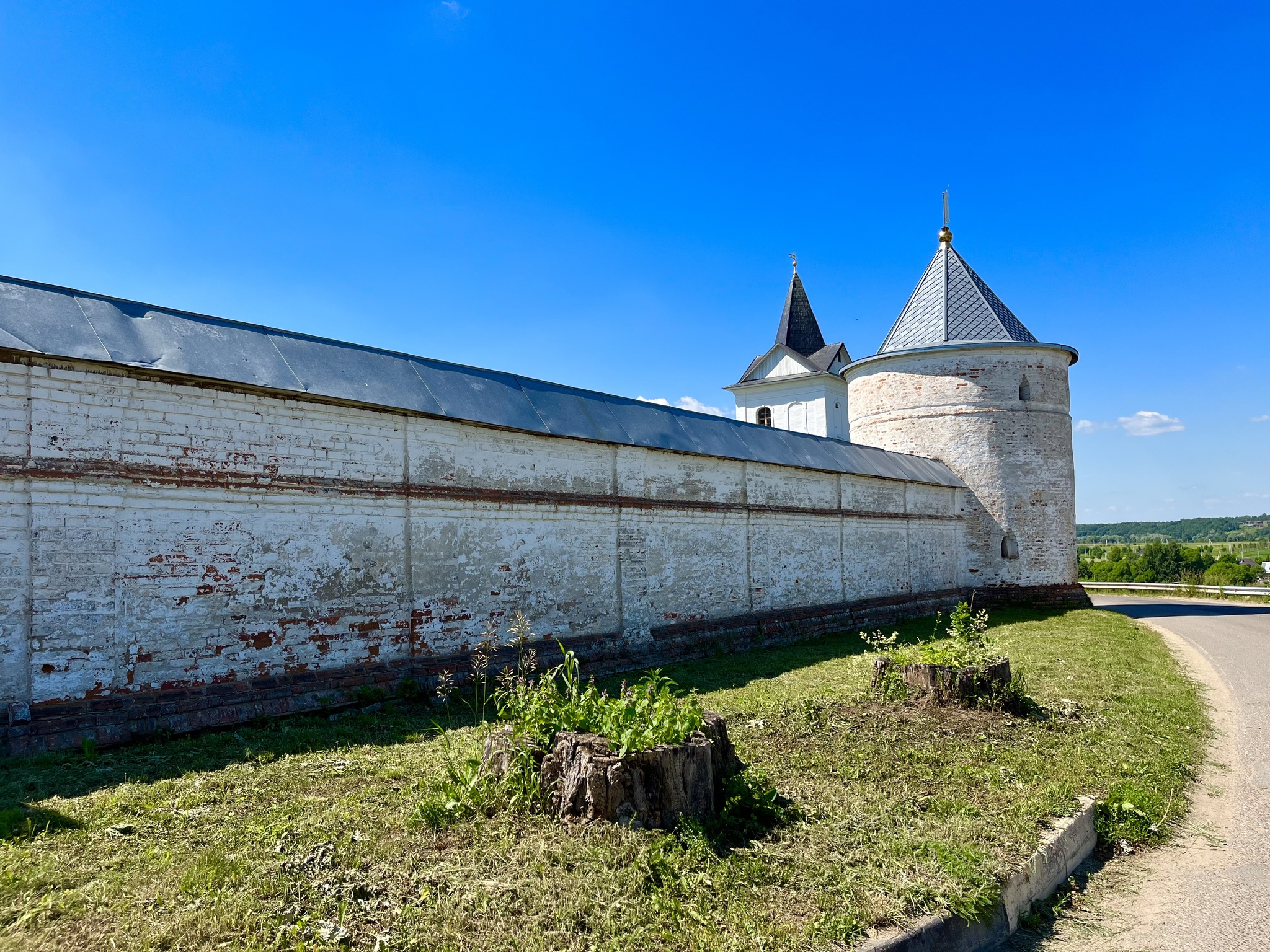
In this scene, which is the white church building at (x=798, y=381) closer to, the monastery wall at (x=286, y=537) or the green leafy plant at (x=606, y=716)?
the monastery wall at (x=286, y=537)

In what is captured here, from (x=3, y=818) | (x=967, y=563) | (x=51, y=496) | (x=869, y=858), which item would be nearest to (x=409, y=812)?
(x=3, y=818)

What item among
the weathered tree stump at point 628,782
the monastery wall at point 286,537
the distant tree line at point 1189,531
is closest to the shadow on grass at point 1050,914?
the weathered tree stump at point 628,782

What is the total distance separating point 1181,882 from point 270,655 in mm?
6831

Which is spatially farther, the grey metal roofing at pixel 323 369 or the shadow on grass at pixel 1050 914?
the grey metal roofing at pixel 323 369

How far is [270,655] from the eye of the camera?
6938 mm

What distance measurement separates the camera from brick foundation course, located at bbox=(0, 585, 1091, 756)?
5.68 meters

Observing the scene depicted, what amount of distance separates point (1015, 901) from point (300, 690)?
5.85 m

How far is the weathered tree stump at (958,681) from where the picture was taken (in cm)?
686

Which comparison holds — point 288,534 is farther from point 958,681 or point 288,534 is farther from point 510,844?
point 958,681

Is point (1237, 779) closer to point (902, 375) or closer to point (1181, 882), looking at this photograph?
point (1181, 882)

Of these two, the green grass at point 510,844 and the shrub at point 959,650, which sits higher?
the shrub at point 959,650

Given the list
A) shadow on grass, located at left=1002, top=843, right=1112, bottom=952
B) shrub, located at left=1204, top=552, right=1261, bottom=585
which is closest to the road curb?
shadow on grass, located at left=1002, top=843, right=1112, bottom=952

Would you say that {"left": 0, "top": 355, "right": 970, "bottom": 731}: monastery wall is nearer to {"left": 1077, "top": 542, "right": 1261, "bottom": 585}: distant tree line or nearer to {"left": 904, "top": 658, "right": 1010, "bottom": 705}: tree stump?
{"left": 904, "top": 658, "right": 1010, "bottom": 705}: tree stump

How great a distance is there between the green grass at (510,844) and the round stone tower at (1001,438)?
1377cm
